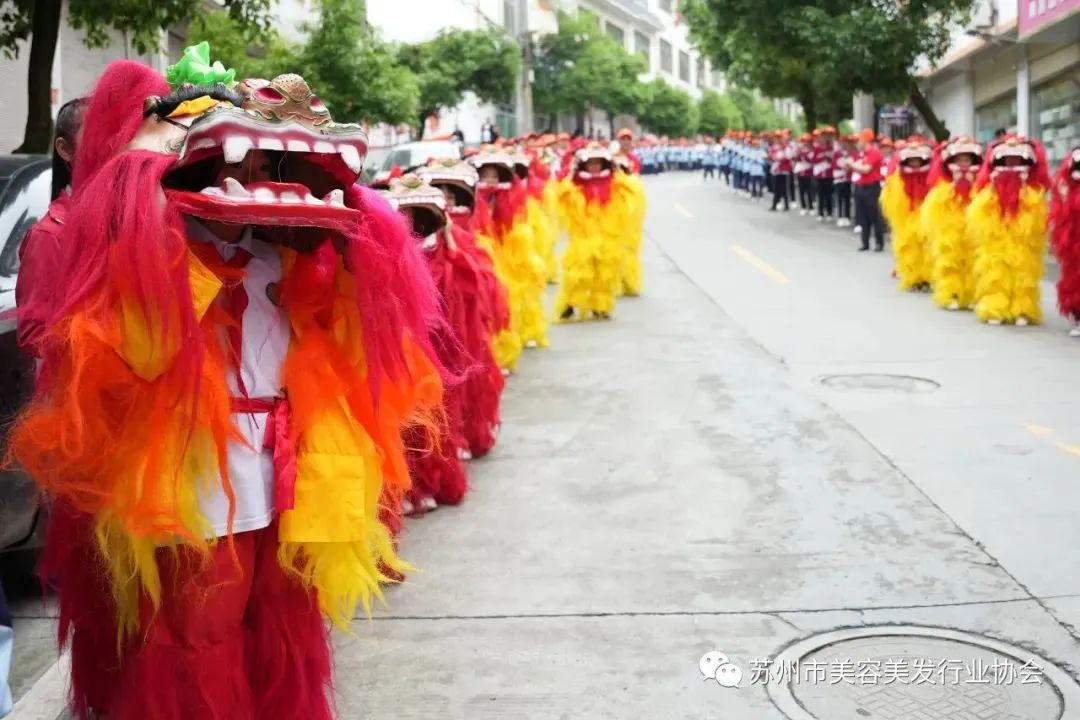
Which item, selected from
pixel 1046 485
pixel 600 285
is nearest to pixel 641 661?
pixel 1046 485

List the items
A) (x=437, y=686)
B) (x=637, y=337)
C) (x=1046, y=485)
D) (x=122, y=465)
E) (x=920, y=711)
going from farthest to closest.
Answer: (x=637, y=337)
(x=1046, y=485)
(x=437, y=686)
(x=920, y=711)
(x=122, y=465)

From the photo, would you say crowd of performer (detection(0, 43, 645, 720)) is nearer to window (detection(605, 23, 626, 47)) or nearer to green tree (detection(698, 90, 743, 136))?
green tree (detection(698, 90, 743, 136))

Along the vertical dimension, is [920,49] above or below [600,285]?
above

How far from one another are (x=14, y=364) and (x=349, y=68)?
19.4 meters

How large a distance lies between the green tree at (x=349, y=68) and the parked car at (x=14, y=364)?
56.9 feet

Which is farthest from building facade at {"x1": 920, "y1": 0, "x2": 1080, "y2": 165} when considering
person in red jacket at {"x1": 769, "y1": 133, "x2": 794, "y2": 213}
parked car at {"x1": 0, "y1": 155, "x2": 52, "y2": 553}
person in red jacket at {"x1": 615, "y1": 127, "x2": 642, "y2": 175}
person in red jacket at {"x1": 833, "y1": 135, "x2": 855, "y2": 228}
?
parked car at {"x1": 0, "y1": 155, "x2": 52, "y2": 553}

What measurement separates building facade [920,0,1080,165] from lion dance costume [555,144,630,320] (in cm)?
870

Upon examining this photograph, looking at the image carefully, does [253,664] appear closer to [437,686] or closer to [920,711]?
[437,686]

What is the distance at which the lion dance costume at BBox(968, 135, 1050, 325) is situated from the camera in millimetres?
11414

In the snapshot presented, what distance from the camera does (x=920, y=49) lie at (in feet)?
73.7

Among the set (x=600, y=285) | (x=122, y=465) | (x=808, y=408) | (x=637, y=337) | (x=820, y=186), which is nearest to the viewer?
(x=122, y=465)

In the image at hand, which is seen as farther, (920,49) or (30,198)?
(920,49)

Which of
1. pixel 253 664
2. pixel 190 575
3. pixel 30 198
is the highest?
pixel 30 198

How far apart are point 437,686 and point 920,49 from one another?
2082cm
